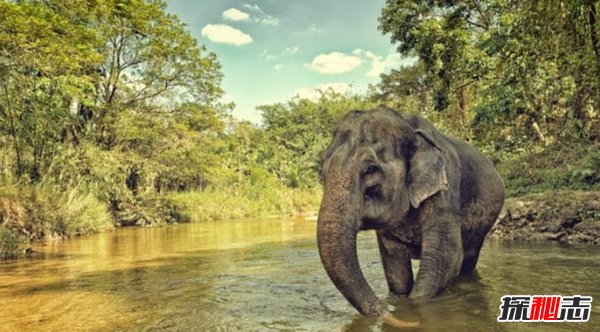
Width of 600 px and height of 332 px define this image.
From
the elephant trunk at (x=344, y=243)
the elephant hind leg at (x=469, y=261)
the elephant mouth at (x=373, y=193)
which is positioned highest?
the elephant mouth at (x=373, y=193)

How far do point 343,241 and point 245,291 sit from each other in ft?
7.97

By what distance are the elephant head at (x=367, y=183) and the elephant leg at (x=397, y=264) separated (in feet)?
1.84

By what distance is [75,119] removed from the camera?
21.8 meters

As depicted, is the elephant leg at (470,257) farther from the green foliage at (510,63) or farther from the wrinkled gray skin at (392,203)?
the green foliage at (510,63)

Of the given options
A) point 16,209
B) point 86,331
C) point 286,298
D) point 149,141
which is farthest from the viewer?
point 149,141

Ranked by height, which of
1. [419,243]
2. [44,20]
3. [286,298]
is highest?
[44,20]

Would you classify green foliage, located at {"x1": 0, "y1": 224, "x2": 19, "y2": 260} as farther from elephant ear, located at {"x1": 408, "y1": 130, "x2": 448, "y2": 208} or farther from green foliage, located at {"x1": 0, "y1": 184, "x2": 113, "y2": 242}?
elephant ear, located at {"x1": 408, "y1": 130, "x2": 448, "y2": 208}

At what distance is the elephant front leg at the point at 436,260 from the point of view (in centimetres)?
488

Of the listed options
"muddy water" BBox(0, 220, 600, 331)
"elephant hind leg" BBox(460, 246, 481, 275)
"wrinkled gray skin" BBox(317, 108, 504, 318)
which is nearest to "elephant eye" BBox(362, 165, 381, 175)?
"wrinkled gray skin" BBox(317, 108, 504, 318)

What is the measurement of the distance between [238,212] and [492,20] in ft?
53.5

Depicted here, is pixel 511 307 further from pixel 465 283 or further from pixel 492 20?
pixel 492 20

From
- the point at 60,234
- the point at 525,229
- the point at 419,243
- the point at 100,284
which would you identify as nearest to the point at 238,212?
the point at 60,234

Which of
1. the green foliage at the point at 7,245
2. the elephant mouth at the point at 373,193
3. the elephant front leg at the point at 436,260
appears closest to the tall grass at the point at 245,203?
the green foliage at the point at 7,245

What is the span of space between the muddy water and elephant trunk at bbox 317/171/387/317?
226 millimetres
